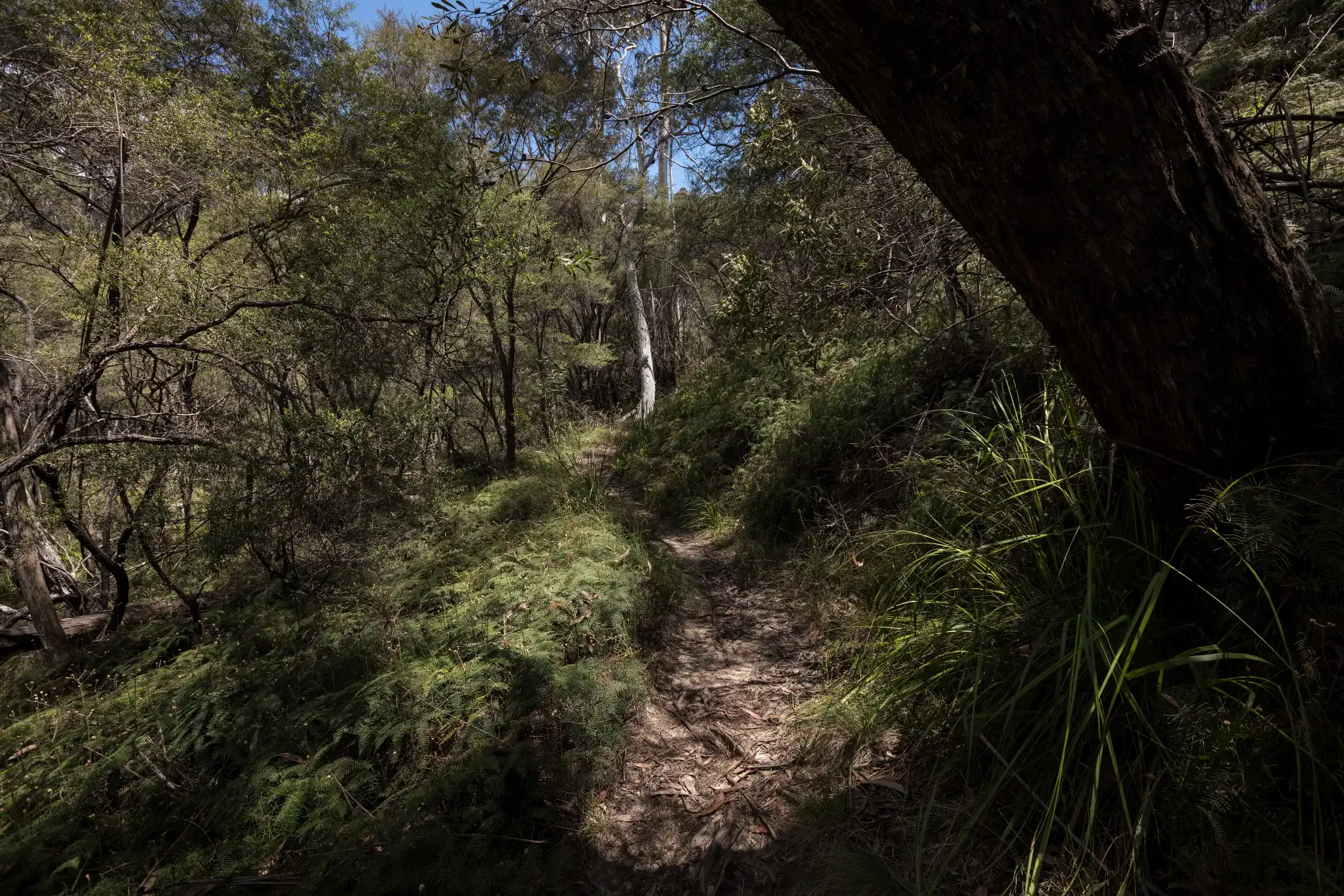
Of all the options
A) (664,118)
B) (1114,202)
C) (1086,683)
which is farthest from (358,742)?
(664,118)

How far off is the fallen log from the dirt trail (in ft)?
17.2

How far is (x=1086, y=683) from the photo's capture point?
5.71 ft

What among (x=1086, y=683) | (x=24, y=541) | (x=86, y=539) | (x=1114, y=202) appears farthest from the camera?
(x=86, y=539)

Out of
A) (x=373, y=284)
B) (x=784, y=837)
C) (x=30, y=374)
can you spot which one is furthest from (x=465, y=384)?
(x=784, y=837)

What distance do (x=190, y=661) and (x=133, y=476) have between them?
177 cm

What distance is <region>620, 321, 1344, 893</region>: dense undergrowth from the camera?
1346mm

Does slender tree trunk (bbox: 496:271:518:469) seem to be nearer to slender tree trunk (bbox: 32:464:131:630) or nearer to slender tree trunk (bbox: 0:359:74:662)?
slender tree trunk (bbox: 32:464:131:630)

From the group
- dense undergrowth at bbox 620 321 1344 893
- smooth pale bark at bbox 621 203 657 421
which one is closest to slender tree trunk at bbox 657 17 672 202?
smooth pale bark at bbox 621 203 657 421

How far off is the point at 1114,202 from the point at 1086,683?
1341 mm

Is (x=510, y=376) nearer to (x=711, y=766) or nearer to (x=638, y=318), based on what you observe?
(x=711, y=766)

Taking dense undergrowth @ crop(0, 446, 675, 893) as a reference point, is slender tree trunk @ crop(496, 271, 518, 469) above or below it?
above

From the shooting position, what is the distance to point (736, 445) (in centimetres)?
737

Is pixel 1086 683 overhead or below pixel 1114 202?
below

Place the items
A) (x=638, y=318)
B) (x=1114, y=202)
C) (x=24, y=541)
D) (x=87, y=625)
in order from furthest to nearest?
(x=638, y=318) < (x=87, y=625) < (x=24, y=541) < (x=1114, y=202)
